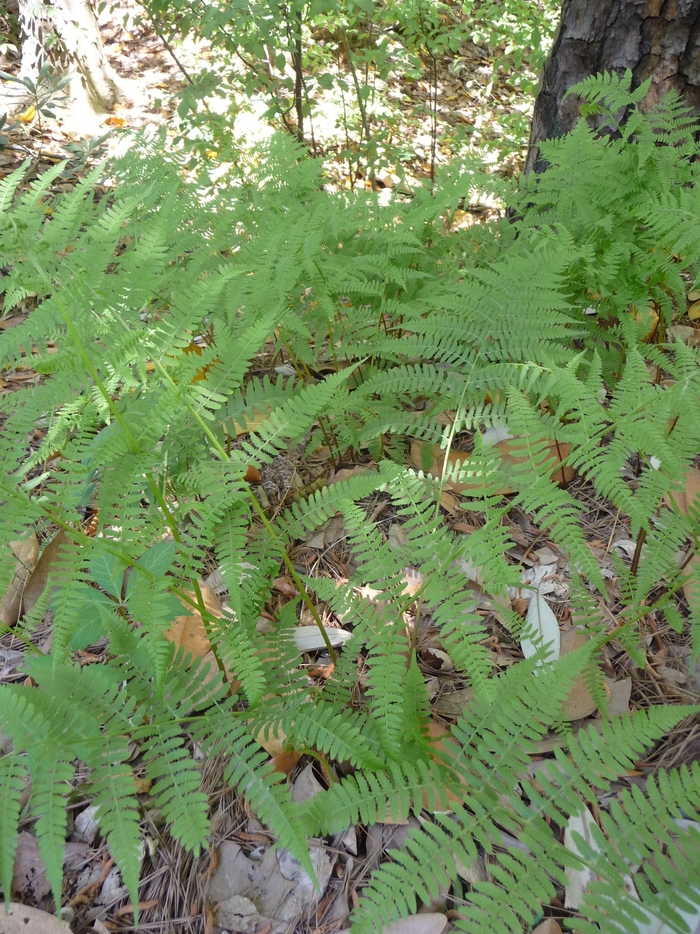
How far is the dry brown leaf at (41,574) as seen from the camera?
7.47 ft

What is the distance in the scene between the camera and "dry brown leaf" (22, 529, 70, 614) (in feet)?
7.47

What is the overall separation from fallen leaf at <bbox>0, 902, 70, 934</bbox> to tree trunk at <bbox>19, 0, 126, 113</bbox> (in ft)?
19.0

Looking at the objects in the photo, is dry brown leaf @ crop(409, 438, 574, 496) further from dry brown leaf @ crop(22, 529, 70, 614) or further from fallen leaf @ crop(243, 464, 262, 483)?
dry brown leaf @ crop(22, 529, 70, 614)

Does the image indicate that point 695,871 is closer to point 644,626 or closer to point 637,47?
point 644,626

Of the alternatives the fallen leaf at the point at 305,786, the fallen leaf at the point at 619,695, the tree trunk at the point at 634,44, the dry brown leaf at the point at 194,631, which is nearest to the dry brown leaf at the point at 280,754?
the fallen leaf at the point at 305,786

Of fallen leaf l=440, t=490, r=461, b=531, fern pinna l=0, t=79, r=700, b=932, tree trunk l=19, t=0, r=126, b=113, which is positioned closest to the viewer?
fern pinna l=0, t=79, r=700, b=932

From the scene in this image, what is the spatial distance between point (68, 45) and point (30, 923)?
596 cm

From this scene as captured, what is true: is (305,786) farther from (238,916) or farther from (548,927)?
(548,927)

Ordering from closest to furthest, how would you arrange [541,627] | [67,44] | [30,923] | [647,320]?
[30,923] → [541,627] → [647,320] → [67,44]

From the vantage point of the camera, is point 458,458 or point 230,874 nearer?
point 230,874

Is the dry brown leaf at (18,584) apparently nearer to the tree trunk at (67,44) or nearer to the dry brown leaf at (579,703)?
the dry brown leaf at (579,703)

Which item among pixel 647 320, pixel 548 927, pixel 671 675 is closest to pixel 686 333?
pixel 647 320

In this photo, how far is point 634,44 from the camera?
3.15m

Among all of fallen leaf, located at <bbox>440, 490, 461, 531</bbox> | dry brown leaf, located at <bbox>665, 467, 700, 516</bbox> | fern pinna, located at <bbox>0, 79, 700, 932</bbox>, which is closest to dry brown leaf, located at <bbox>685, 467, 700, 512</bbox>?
dry brown leaf, located at <bbox>665, 467, 700, 516</bbox>
